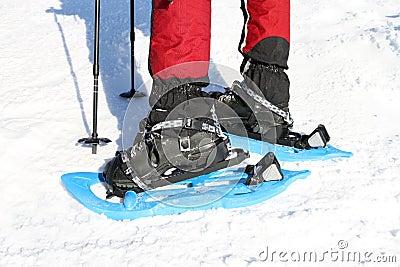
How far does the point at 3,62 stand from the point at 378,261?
2.87 metres

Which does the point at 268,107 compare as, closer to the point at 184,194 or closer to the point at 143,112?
the point at 184,194

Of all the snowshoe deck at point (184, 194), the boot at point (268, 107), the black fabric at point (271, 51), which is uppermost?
the black fabric at point (271, 51)

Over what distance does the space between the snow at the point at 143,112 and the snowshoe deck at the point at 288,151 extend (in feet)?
0.17

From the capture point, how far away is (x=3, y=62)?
358cm

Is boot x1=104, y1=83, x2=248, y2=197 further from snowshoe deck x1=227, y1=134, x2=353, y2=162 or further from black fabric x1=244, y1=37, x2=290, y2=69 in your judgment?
black fabric x1=244, y1=37, x2=290, y2=69

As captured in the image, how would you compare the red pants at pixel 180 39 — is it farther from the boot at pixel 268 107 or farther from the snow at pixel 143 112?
the snow at pixel 143 112

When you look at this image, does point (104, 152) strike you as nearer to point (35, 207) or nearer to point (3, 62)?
point (35, 207)

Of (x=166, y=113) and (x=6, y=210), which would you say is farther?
(x=166, y=113)

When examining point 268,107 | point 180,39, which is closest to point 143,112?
point 268,107

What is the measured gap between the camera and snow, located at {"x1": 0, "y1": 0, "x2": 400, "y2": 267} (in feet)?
5.77

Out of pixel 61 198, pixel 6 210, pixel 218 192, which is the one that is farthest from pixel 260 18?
pixel 6 210

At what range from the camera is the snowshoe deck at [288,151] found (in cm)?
241

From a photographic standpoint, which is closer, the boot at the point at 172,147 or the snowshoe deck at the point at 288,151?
the boot at the point at 172,147

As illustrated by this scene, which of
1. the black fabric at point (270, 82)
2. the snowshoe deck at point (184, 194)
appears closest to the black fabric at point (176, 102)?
the snowshoe deck at point (184, 194)
